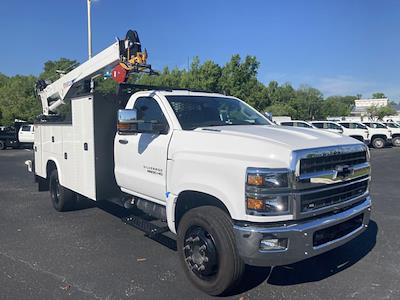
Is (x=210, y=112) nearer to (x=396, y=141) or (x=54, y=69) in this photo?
(x=396, y=141)

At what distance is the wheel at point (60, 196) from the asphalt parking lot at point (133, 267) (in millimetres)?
372

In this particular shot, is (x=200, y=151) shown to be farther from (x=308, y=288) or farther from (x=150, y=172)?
(x=308, y=288)

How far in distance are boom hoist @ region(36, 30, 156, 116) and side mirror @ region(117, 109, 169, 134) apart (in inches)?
95.4

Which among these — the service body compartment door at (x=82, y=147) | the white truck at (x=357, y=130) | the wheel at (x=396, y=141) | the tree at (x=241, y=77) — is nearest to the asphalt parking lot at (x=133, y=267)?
the service body compartment door at (x=82, y=147)

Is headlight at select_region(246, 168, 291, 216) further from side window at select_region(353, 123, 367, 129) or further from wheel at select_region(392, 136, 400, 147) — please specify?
wheel at select_region(392, 136, 400, 147)

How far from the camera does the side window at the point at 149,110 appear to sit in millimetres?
4941

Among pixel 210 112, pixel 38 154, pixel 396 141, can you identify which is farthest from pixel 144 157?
pixel 396 141

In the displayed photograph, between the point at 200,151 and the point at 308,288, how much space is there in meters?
1.79

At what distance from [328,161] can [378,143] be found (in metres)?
25.2

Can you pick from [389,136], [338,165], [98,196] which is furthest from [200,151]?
[389,136]

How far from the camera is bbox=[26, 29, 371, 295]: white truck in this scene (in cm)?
348

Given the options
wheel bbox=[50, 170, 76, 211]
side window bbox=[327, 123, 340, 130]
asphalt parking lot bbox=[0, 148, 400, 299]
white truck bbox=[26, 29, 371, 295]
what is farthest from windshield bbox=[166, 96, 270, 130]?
side window bbox=[327, 123, 340, 130]

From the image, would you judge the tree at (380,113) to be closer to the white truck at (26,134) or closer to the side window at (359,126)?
the side window at (359,126)

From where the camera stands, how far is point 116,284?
424cm
